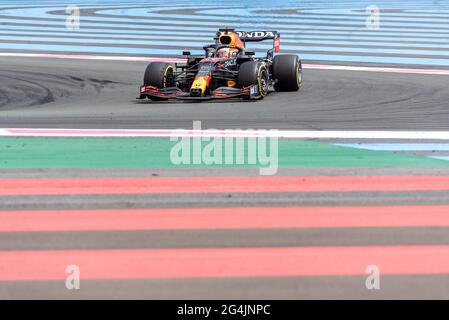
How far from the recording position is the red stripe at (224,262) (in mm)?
4277

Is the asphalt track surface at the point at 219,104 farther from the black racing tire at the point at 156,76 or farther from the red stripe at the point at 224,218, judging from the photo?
the red stripe at the point at 224,218

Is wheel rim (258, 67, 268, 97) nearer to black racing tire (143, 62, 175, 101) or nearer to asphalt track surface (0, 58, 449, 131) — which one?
asphalt track surface (0, 58, 449, 131)

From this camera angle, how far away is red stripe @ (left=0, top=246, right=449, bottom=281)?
4.28m

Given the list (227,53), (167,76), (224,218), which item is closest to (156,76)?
A: (167,76)

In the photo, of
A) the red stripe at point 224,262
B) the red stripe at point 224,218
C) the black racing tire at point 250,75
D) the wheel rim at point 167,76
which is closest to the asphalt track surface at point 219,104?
the black racing tire at point 250,75

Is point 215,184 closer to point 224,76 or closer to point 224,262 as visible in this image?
point 224,262

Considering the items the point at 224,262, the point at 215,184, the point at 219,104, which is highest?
the point at 219,104

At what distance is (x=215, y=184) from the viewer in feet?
19.1

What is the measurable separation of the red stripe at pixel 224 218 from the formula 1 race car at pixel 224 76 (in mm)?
6690

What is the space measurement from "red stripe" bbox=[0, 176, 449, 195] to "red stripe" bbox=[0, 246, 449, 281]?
1.07 m

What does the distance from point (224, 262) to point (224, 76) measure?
26.2ft

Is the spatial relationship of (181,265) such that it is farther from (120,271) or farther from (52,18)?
(52,18)

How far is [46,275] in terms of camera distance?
428 centimetres

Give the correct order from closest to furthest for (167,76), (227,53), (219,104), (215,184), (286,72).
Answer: (215,184) < (219,104) < (167,76) < (227,53) < (286,72)
